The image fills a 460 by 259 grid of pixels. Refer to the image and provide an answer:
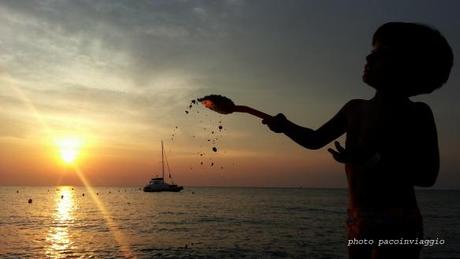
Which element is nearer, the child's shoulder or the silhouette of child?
the silhouette of child

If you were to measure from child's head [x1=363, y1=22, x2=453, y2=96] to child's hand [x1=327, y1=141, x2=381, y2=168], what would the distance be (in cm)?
54

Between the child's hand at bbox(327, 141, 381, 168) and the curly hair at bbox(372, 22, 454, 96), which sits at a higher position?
the curly hair at bbox(372, 22, 454, 96)

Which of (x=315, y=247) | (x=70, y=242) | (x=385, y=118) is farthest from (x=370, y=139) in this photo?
(x=70, y=242)

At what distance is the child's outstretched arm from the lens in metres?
3.07

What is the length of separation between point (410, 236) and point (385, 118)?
68 cm

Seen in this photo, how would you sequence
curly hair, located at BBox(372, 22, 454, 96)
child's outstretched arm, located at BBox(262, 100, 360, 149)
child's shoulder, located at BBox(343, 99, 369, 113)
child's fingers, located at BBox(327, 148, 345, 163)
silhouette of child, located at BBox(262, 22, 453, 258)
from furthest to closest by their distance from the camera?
1. child's outstretched arm, located at BBox(262, 100, 360, 149)
2. child's shoulder, located at BBox(343, 99, 369, 113)
3. curly hair, located at BBox(372, 22, 454, 96)
4. silhouette of child, located at BBox(262, 22, 453, 258)
5. child's fingers, located at BBox(327, 148, 345, 163)

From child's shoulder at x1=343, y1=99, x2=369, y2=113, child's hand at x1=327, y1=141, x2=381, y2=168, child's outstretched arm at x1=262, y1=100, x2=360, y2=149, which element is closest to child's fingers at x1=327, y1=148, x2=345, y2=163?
child's hand at x1=327, y1=141, x2=381, y2=168

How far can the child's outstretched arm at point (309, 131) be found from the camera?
3.07m

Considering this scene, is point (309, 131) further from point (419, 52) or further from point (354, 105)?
point (419, 52)

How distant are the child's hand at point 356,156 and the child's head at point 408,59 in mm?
537

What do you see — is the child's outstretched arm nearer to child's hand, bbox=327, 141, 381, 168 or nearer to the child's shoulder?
the child's shoulder

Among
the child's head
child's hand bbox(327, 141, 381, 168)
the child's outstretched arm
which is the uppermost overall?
the child's head

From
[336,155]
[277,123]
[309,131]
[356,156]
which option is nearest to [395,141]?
[356,156]

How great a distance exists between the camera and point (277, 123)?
3084 millimetres
